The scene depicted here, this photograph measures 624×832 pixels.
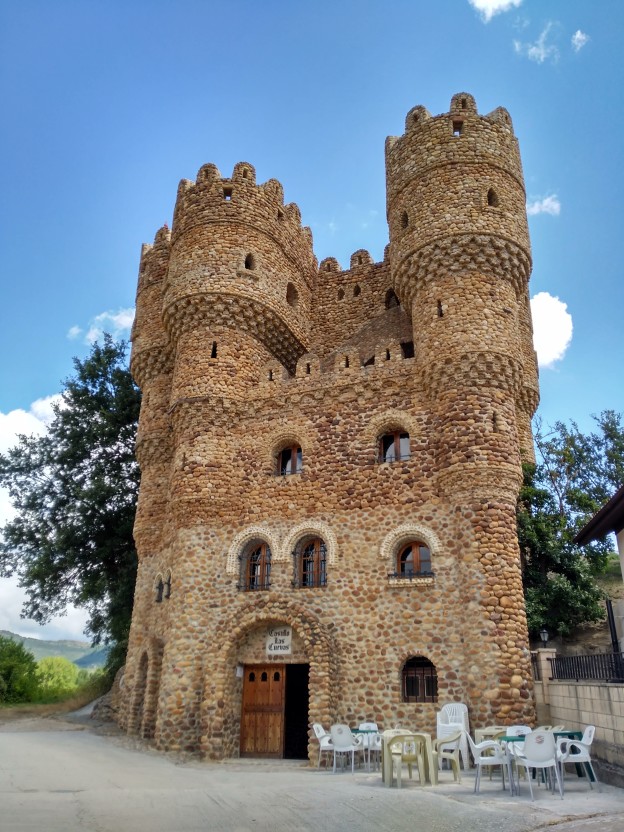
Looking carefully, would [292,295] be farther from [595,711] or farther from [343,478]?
[595,711]

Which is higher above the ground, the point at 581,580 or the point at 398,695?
the point at 581,580

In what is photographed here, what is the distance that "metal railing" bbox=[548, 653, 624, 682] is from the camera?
10867 millimetres

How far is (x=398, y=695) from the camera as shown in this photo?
15.4 m

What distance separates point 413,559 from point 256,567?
14.5 ft

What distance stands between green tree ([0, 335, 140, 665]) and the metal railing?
17.4m

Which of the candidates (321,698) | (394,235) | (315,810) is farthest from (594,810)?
(394,235)

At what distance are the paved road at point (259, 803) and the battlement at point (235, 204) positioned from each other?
1582 cm

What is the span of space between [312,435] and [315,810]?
36.2 feet

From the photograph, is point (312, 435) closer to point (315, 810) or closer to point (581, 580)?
point (581, 580)

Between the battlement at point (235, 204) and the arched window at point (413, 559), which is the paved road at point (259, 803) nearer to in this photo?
the arched window at point (413, 559)

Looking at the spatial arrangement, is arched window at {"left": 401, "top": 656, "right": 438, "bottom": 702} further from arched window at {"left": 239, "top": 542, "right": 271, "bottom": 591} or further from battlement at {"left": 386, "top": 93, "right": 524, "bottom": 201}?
battlement at {"left": 386, "top": 93, "right": 524, "bottom": 201}

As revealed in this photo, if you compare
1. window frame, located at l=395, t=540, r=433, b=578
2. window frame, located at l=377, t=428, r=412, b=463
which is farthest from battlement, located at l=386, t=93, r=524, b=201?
window frame, located at l=395, t=540, r=433, b=578

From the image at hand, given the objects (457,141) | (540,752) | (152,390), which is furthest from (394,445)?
(540,752)

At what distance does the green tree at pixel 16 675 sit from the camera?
99.3 feet
